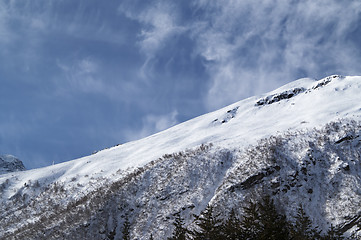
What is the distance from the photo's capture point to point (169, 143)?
5281 cm

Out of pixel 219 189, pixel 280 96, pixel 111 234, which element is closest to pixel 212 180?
pixel 219 189

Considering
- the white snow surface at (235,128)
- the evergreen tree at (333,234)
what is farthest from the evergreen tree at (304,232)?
the white snow surface at (235,128)

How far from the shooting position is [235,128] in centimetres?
5088

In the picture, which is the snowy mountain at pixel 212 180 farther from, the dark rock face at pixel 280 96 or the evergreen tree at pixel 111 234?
the dark rock face at pixel 280 96

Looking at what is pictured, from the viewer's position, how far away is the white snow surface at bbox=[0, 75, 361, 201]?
1674 inches

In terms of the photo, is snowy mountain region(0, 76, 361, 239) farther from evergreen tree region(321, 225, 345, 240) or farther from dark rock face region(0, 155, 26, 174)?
dark rock face region(0, 155, 26, 174)

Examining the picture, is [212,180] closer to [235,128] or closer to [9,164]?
[235,128]

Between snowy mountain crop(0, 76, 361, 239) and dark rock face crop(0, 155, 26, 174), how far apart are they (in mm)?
43199

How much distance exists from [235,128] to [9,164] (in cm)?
8102

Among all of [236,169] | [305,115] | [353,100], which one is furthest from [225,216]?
[353,100]

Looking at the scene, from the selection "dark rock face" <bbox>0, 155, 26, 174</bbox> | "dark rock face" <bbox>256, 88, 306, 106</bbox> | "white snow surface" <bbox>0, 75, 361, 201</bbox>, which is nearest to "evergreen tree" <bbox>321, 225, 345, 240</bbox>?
"white snow surface" <bbox>0, 75, 361, 201</bbox>

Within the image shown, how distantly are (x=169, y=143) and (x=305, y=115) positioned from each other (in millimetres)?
23347

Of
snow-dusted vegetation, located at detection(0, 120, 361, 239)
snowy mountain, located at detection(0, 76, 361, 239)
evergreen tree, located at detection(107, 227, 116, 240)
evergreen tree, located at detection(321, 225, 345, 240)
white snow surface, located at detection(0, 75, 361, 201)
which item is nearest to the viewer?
evergreen tree, located at detection(321, 225, 345, 240)

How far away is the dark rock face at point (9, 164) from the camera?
9184 centimetres
